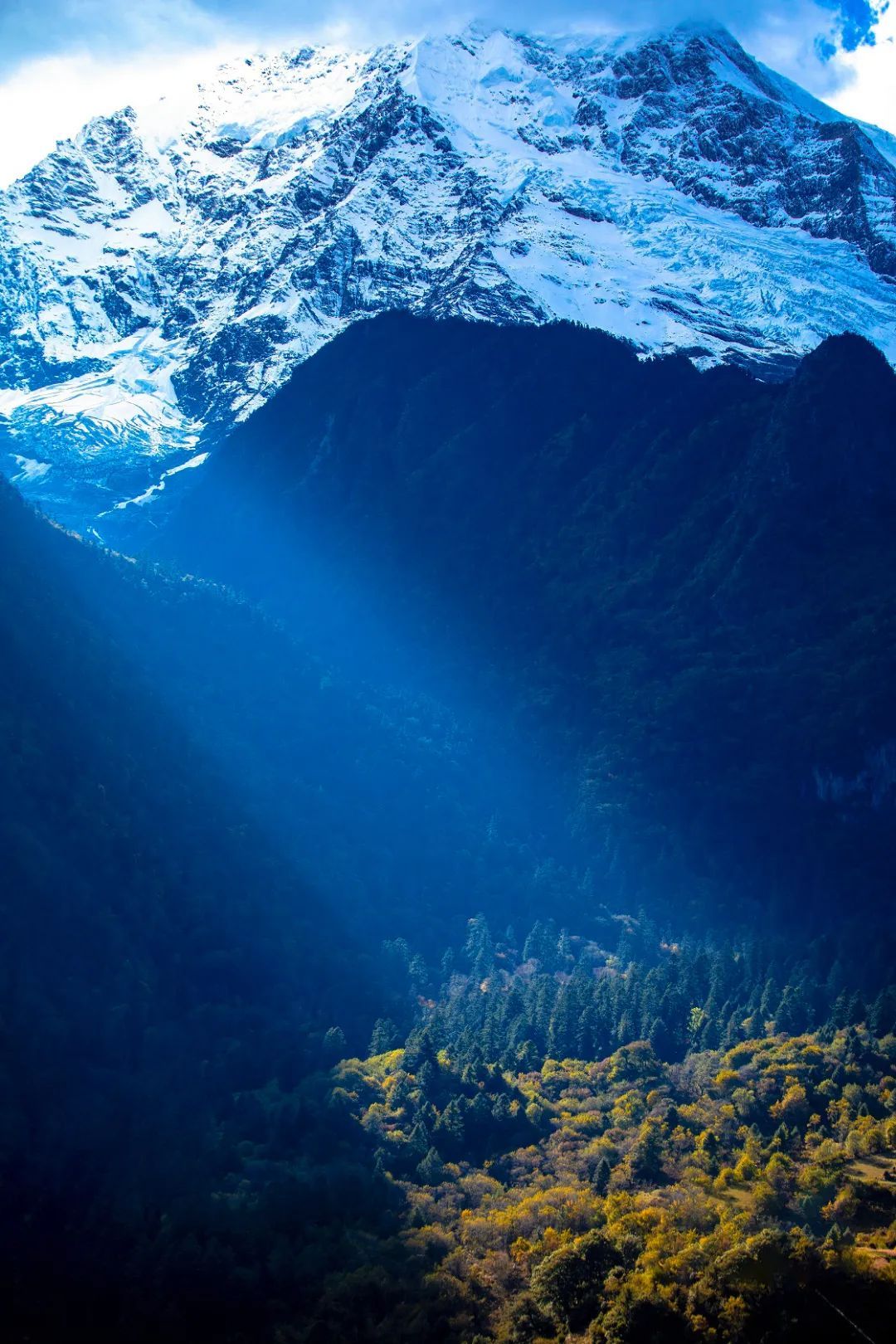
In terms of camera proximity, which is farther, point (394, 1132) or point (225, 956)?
point (225, 956)

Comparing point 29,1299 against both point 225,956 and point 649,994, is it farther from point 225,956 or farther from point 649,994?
point 649,994

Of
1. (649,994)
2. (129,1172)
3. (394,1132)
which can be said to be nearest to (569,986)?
(649,994)

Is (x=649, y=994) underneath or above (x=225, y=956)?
above

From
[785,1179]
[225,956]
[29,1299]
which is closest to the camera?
[29,1299]

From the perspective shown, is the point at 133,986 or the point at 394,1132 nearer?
the point at 394,1132

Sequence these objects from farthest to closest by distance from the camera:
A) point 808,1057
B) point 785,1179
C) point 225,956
A: 1. point 225,956
2. point 808,1057
3. point 785,1179

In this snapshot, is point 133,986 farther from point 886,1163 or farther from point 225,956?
point 886,1163

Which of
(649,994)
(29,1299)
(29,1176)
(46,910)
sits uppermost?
(649,994)

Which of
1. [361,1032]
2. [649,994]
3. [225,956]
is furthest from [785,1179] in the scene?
[225,956]

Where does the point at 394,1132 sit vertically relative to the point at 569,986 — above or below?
below

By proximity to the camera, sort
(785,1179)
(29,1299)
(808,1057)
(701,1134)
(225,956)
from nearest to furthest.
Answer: (29,1299)
(785,1179)
(701,1134)
(808,1057)
(225,956)
